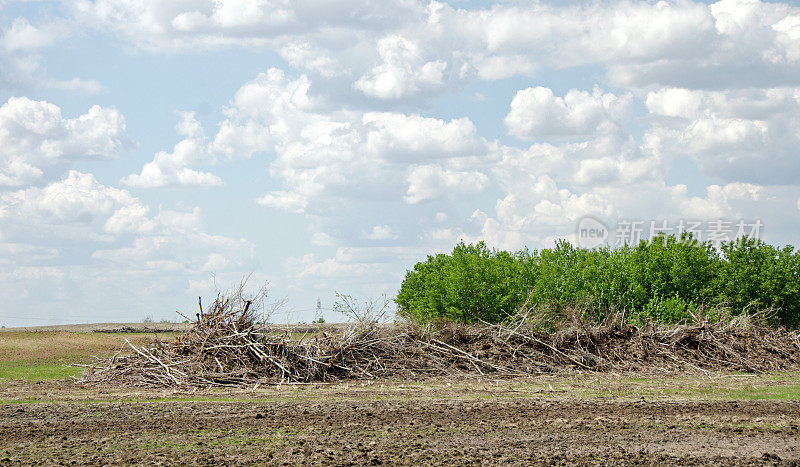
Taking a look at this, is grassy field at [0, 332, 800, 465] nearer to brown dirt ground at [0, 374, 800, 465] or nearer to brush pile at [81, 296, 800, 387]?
brown dirt ground at [0, 374, 800, 465]

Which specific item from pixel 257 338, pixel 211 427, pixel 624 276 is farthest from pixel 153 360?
pixel 624 276

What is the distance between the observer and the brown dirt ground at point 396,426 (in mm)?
11047

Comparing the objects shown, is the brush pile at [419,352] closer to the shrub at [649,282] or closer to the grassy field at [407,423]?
the grassy field at [407,423]

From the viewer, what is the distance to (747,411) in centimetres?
1570

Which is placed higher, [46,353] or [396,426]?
[46,353]

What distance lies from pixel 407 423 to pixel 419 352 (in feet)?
36.8

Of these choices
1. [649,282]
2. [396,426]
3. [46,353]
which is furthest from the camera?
[649,282]

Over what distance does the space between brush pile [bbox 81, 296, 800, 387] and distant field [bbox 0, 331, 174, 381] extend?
2.69m

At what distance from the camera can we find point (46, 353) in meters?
35.3

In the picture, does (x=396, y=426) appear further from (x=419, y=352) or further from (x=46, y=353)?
(x=46, y=353)

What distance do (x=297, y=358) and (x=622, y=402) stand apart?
33.0 ft

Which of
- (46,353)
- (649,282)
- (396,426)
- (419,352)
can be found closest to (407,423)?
(396,426)

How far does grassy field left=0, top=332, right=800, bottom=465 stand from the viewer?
11.1 meters

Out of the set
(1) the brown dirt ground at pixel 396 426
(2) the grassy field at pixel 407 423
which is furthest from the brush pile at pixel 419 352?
(1) the brown dirt ground at pixel 396 426
